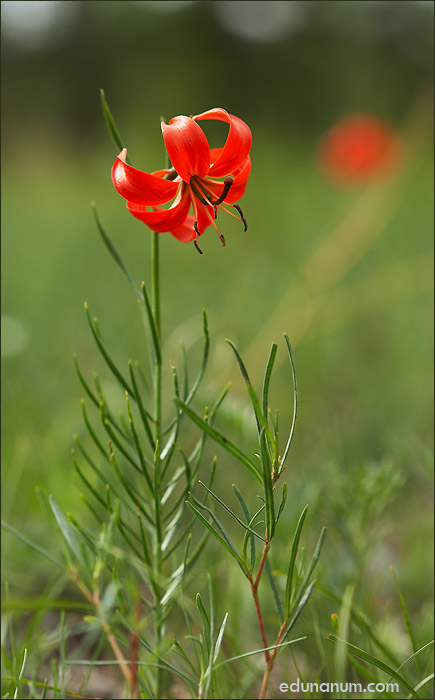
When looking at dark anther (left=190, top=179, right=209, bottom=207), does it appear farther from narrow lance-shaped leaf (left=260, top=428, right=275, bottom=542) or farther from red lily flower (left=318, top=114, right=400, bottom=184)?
red lily flower (left=318, top=114, right=400, bottom=184)

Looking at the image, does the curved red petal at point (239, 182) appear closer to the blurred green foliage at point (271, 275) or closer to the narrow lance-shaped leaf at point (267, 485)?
the narrow lance-shaped leaf at point (267, 485)

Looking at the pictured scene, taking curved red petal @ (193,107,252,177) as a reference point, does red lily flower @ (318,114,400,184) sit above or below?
above

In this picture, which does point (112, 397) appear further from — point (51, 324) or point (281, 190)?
point (281, 190)

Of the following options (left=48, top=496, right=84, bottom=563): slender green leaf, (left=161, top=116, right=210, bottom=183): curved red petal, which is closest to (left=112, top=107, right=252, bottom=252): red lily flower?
(left=161, top=116, right=210, bottom=183): curved red petal

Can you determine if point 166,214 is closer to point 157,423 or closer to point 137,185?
point 137,185

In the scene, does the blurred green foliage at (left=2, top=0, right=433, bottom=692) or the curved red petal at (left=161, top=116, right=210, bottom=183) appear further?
the blurred green foliage at (left=2, top=0, right=433, bottom=692)

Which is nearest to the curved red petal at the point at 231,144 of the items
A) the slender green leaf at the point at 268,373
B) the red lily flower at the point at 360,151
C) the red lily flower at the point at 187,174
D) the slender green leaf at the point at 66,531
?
the red lily flower at the point at 187,174
